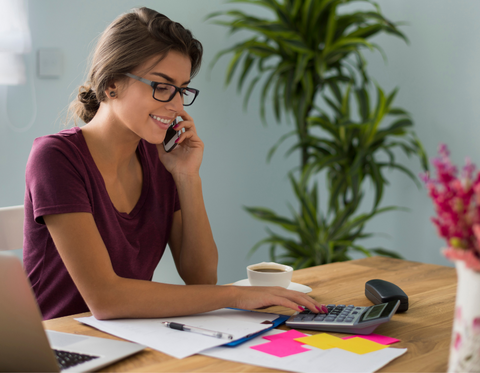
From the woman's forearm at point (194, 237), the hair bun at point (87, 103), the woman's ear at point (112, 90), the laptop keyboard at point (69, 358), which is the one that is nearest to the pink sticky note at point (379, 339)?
the laptop keyboard at point (69, 358)

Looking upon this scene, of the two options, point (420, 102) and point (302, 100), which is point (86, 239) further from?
point (420, 102)

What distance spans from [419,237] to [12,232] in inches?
78.9

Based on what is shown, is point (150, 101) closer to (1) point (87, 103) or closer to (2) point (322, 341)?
(1) point (87, 103)

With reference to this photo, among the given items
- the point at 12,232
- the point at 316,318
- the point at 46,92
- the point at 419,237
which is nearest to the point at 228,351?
the point at 316,318

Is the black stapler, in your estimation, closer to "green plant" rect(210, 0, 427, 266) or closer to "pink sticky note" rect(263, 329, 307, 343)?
"pink sticky note" rect(263, 329, 307, 343)

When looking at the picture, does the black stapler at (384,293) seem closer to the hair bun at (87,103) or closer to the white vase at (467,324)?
the white vase at (467,324)

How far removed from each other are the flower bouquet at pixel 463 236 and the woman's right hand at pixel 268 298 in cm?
43

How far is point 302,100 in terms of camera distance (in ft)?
7.74

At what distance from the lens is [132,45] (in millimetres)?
1206

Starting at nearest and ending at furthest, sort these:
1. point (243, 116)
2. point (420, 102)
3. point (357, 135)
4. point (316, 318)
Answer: point (316, 318) → point (357, 135) → point (420, 102) → point (243, 116)

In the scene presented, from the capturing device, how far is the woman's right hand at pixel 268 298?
99 centimetres

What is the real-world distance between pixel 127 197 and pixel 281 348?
0.69 m

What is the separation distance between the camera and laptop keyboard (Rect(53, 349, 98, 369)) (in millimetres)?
736

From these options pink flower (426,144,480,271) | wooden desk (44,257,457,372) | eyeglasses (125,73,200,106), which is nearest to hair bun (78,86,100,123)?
eyeglasses (125,73,200,106)
